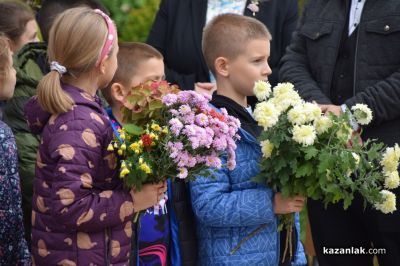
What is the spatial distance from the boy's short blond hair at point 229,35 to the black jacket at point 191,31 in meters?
1.12

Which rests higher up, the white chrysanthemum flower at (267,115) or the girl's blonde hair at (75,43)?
the girl's blonde hair at (75,43)

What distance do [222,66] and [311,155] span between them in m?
0.95

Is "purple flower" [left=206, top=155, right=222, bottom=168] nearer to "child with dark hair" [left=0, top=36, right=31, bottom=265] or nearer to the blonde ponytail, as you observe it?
the blonde ponytail

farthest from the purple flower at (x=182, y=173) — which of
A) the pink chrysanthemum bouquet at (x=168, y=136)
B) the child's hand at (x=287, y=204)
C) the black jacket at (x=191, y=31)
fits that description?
the black jacket at (x=191, y=31)

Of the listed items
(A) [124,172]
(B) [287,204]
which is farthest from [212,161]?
(B) [287,204]

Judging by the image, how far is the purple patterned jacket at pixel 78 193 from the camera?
9.41 feet

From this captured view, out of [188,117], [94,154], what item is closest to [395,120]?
[188,117]

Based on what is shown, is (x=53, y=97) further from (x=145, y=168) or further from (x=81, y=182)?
(x=145, y=168)

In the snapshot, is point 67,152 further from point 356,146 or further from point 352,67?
point 352,67

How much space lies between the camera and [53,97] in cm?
296

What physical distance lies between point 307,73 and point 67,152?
7.01ft

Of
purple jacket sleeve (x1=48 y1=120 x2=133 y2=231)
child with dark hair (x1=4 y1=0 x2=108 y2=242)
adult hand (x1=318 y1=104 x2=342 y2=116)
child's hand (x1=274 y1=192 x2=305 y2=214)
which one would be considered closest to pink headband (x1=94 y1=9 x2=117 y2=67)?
purple jacket sleeve (x1=48 y1=120 x2=133 y2=231)

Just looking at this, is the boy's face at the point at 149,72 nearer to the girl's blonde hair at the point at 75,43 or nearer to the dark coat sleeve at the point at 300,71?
the girl's blonde hair at the point at 75,43

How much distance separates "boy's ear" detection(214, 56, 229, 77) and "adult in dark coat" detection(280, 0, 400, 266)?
26.7 inches
